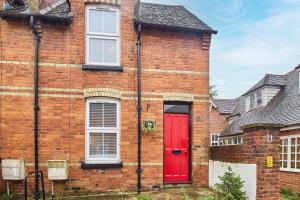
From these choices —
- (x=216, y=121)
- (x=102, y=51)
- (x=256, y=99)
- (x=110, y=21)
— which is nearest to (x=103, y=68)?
(x=102, y=51)

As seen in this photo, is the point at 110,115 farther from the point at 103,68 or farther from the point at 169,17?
the point at 169,17

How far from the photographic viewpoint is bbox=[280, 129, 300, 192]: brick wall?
1270 cm

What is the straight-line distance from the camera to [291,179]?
13.2 metres

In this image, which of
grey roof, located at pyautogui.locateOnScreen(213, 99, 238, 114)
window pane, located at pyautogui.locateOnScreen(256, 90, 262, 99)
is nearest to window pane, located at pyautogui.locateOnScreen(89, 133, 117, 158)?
window pane, located at pyautogui.locateOnScreen(256, 90, 262, 99)

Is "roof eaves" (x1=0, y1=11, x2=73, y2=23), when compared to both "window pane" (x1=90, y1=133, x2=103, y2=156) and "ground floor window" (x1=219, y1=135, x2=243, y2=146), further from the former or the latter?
"ground floor window" (x1=219, y1=135, x2=243, y2=146)

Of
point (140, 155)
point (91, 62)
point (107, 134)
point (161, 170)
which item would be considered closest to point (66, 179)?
point (107, 134)

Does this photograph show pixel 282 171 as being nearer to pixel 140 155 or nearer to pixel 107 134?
pixel 140 155

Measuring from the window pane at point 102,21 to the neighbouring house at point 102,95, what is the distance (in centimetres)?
3

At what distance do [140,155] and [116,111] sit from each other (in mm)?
1614

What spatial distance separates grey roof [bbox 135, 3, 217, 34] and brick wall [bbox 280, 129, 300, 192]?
22.5 feet

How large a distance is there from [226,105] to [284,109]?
13.4m

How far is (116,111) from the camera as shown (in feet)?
29.9

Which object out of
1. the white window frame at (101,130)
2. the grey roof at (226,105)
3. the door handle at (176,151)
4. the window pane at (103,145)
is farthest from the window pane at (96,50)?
the grey roof at (226,105)

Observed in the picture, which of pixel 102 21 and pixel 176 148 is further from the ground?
pixel 102 21
